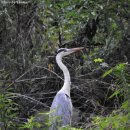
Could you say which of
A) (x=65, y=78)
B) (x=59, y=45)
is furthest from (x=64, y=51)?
(x=59, y=45)

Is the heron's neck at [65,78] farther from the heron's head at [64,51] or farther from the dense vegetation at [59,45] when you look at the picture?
the dense vegetation at [59,45]

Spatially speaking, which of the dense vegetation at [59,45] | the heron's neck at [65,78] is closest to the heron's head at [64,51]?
the heron's neck at [65,78]

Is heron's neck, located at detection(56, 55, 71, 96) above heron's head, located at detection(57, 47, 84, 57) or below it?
below

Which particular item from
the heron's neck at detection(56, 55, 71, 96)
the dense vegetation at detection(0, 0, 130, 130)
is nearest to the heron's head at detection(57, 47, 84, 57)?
the heron's neck at detection(56, 55, 71, 96)

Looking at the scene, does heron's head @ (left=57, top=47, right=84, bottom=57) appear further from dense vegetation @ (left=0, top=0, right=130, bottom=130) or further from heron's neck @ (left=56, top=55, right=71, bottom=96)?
dense vegetation @ (left=0, top=0, right=130, bottom=130)

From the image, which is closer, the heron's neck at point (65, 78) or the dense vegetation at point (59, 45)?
the heron's neck at point (65, 78)

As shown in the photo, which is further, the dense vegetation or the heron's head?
the dense vegetation

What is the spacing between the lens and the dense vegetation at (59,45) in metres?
7.46

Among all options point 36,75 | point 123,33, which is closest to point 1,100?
point 36,75


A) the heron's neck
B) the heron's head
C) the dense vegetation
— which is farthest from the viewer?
the dense vegetation

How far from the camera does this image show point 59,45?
814cm

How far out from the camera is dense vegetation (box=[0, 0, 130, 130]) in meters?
7.46

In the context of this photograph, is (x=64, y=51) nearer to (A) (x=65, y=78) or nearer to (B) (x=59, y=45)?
(A) (x=65, y=78)

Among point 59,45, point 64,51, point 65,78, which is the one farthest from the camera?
point 59,45
